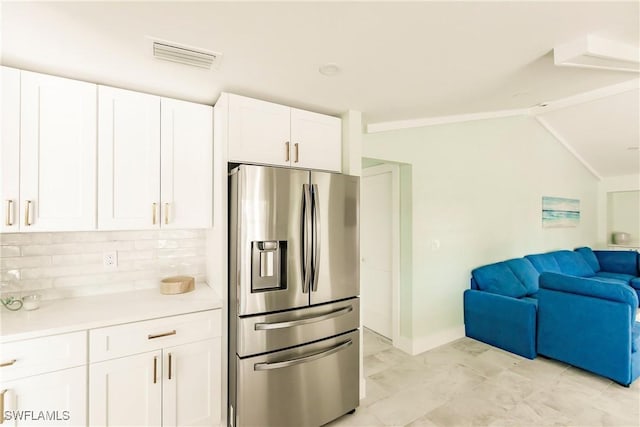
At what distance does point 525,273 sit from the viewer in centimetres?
413

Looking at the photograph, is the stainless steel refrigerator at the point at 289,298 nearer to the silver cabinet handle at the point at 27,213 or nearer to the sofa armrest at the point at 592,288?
the silver cabinet handle at the point at 27,213

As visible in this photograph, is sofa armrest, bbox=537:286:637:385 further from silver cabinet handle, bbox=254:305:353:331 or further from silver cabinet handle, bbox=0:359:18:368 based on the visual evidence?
silver cabinet handle, bbox=0:359:18:368

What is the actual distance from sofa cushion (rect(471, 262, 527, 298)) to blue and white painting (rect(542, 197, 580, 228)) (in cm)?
179

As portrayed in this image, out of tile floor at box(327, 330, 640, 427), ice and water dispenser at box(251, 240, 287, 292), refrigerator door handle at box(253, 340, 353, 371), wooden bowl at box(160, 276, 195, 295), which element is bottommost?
tile floor at box(327, 330, 640, 427)

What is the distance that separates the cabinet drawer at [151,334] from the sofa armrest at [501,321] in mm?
3066

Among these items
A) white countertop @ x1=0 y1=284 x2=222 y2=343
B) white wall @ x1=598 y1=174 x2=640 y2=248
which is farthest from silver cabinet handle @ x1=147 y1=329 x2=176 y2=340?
white wall @ x1=598 y1=174 x2=640 y2=248

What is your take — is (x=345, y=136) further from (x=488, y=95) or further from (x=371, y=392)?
(x=371, y=392)

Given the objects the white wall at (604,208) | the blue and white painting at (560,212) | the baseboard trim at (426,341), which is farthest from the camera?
the white wall at (604,208)

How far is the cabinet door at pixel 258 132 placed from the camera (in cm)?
216

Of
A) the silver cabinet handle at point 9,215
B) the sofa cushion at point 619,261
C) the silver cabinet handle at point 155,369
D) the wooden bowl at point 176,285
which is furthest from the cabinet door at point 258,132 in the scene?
the sofa cushion at point 619,261

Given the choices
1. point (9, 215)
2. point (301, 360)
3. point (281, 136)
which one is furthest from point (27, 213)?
point (301, 360)

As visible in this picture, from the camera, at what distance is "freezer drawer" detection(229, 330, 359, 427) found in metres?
1.95

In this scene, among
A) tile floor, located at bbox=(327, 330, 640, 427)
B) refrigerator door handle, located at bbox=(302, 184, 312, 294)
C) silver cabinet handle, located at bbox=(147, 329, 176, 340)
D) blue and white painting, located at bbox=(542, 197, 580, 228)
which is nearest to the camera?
silver cabinet handle, located at bbox=(147, 329, 176, 340)

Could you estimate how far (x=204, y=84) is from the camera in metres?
2.10
